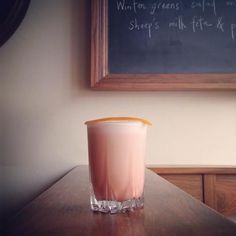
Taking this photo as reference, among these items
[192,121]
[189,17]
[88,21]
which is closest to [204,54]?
[189,17]

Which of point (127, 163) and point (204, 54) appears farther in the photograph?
point (204, 54)

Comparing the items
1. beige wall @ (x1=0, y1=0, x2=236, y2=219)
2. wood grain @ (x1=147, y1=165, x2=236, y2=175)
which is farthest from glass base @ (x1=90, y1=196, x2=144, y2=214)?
beige wall @ (x1=0, y1=0, x2=236, y2=219)

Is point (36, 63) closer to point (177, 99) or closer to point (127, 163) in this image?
point (177, 99)

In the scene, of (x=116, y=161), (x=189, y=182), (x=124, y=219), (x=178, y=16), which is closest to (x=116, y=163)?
(x=116, y=161)

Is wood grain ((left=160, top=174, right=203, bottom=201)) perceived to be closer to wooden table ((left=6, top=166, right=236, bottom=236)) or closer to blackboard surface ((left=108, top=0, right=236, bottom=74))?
blackboard surface ((left=108, top=0, right=236, bottom=74))

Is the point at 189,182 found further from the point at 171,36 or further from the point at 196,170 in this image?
the point at 171,36

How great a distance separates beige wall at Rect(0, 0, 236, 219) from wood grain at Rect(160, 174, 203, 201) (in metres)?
0.13

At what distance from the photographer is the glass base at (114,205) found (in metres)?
0.46

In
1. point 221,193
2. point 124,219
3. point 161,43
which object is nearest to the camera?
point 124,219

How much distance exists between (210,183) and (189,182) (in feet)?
0.25

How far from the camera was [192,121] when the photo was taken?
1.31 m

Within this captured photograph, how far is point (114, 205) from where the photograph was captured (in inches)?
18.3

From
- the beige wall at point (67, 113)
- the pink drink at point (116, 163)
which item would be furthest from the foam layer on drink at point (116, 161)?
the beige wall at point (67, 113)

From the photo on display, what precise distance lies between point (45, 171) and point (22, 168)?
0.33 ft
